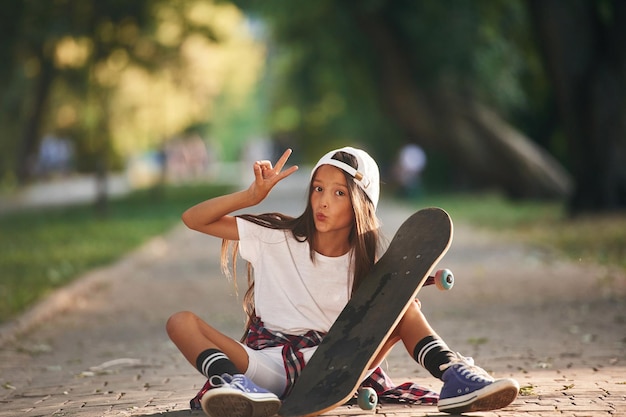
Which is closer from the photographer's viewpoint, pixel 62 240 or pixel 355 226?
pixel 355 226

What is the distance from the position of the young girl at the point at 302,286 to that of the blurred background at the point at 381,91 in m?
4.61

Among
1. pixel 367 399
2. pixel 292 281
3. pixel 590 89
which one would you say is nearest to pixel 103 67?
pixel 590 89

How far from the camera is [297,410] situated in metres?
4.55

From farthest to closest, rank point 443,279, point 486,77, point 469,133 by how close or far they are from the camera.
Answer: point 469,133, point 486,77, point 443,279

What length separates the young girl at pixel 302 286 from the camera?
4.81m

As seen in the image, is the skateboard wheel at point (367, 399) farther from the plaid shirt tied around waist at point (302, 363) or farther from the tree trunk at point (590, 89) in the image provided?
the tree trunk at point (590, 89)

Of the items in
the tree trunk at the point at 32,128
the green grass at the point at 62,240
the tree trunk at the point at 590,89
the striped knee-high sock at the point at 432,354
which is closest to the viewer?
the striped knee-high sock at the point at 432,354

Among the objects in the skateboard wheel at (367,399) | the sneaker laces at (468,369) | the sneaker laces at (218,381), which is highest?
the sneaker laces at (468,369)

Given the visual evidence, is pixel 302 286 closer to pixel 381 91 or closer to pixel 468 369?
pixel 468 369

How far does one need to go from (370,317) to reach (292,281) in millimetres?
495

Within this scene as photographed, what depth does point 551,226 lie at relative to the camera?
18.6m

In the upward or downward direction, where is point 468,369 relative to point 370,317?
downward

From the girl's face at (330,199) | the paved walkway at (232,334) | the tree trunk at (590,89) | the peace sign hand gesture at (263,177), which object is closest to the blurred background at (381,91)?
the tree trunk at (590,89)

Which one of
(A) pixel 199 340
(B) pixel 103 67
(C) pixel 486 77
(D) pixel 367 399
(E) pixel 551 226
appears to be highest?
(C) pixel 486 77
